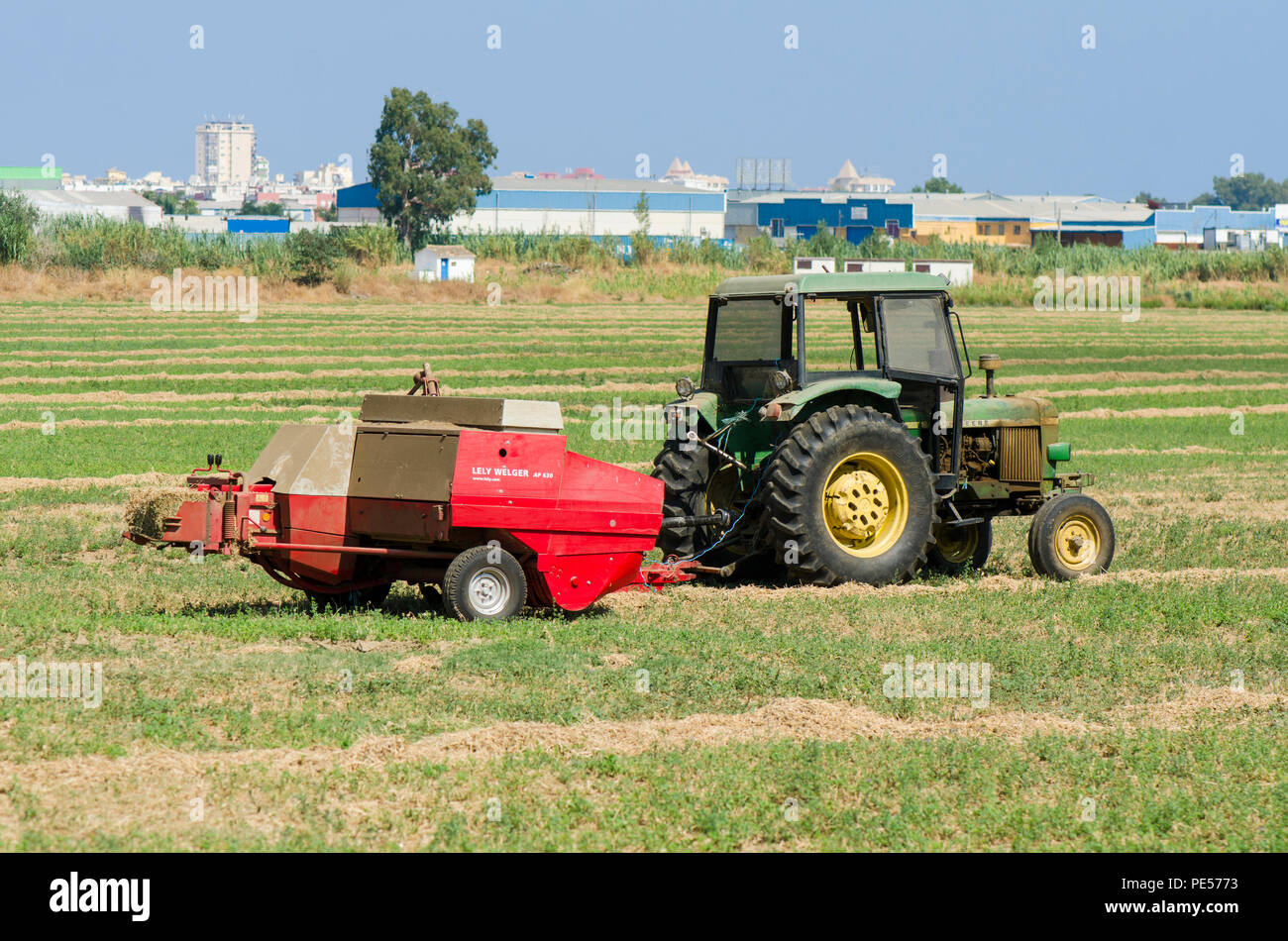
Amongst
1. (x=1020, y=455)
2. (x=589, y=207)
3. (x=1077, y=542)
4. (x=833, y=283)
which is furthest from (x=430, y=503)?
(x=589, y=207)

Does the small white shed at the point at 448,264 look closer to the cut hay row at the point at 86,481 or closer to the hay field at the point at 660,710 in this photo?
the cut hay row at the point at 86,481

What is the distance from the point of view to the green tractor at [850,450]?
10930 millimetres

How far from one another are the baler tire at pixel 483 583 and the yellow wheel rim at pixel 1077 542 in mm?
4803

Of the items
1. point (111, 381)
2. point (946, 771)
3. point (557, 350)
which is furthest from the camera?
point (557, 350)

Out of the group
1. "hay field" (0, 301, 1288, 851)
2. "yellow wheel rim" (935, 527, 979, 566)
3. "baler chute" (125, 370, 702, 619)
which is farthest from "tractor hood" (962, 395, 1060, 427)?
"baler chute" (125, 370, 702, 619)

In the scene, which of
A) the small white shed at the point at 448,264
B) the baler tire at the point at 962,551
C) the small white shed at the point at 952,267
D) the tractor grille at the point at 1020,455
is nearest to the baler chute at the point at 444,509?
the baler tire at the point at 962,551

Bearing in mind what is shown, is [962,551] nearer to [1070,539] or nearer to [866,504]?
[1070,539]

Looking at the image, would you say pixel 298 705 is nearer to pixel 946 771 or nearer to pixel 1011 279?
pixel 946 771

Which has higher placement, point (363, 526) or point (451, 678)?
point (363, 526)

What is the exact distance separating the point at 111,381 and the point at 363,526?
18.4 metres

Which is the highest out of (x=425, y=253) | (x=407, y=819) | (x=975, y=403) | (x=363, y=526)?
(x=425, y=253)

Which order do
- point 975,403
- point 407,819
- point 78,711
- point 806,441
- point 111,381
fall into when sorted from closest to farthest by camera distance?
point 407,819 < point 78,711 < point 806,441 < point 975,403 < point 111,381

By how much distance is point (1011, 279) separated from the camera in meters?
67.0

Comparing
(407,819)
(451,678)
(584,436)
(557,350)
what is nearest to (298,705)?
(451,678)
